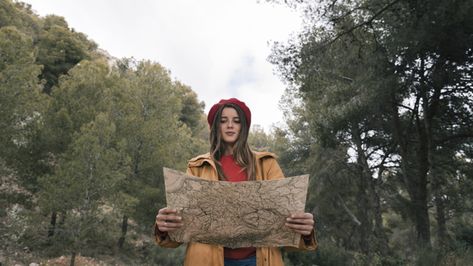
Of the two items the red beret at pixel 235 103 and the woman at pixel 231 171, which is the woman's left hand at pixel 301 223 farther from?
the red beret at pixel 235 103

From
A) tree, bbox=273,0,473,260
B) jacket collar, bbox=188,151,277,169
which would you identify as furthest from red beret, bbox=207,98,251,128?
tree, bbox=273,0,473,260

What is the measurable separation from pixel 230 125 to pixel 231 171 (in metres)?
0.29

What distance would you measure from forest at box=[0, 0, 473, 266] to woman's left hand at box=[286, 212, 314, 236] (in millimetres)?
6024

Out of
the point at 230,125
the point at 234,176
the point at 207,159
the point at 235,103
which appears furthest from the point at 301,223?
the point at 235,103

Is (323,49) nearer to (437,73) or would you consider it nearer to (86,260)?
(437,73)

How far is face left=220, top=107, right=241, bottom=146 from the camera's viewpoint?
2258 mm

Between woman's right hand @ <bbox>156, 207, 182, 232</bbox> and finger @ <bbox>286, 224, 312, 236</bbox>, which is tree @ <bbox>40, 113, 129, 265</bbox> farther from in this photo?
finger @ <bbox>286, 224, 312, 236</bbox>

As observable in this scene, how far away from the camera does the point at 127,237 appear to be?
19.4 meters

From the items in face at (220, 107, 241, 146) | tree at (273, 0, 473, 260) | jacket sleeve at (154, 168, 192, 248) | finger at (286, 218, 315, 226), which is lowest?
jacket sleeve at (154, 168, 192, 248)

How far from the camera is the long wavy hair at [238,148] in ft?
7.01

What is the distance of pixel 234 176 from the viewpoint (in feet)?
7.09

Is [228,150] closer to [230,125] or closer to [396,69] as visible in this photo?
[230,125]

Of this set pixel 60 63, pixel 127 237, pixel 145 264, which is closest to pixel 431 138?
pixel 145 264

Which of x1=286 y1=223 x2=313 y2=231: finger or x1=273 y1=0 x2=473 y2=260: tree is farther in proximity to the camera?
x1=273 y1=0 x2=473 y2=260: tree
